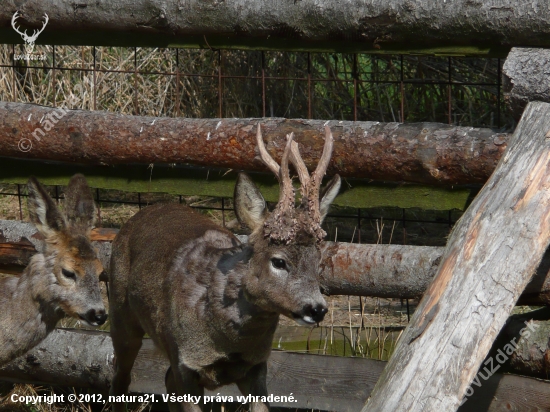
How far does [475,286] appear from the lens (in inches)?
173

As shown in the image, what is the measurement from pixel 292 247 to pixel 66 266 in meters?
1.83

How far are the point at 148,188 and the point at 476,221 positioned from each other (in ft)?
10.4

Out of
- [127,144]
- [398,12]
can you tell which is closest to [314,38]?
[398,12]

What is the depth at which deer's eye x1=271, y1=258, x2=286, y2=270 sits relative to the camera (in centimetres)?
496

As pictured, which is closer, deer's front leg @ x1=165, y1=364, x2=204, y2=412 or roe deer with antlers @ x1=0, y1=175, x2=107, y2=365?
deer's front leg @ x1=165, y1=364, x2=204, y2=412

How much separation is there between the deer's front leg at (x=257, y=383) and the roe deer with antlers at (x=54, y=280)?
1.11 metres

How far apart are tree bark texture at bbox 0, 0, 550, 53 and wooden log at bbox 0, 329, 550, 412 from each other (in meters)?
2.21

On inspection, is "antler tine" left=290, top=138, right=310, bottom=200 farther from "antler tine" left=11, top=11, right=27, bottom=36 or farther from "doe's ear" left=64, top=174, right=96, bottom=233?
"antler tine" left=11, top=11, right=27, bottom=36

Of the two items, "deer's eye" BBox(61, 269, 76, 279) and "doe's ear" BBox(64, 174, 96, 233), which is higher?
"doe's ear" BBox(64, 174, 96, 233)

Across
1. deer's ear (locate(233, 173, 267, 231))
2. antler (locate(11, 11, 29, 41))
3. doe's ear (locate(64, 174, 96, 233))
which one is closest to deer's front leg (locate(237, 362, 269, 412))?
deer's ear (locate(233, 173, 267, 231))

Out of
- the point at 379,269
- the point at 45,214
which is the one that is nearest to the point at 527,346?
the point at 379,269

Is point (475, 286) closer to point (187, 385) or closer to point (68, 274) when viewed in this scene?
point (187, 385)

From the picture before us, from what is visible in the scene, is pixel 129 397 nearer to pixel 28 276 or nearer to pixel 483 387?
pixel 28 276

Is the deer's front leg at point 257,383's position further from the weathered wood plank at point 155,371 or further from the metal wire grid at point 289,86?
the metal wire grid at point 289,86
